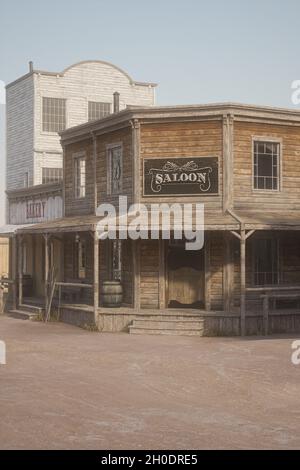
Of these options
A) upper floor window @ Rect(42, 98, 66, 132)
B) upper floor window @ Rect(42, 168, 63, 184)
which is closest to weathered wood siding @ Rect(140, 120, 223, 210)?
upper floor window @ Rect(42, 168, 63, 184)

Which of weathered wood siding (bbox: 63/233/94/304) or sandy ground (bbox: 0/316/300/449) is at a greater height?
weathered wood siding (bbox: 63/233/94/304)

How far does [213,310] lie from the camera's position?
772 inches

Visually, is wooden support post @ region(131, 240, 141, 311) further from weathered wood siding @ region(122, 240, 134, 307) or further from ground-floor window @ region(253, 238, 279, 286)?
ground-floor window @ region(253, 238, 279, 286)

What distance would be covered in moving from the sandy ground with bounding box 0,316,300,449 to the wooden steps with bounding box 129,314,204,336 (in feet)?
3.27

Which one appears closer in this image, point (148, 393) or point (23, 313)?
point (148, 393)

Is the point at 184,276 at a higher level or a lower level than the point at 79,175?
lower

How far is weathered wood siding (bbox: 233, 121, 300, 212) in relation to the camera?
65.5ft

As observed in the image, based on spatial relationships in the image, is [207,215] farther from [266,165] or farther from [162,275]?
[266,165]

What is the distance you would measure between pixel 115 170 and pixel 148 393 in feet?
38.9

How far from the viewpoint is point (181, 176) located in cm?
2011

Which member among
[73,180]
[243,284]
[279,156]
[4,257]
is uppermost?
[279,156]

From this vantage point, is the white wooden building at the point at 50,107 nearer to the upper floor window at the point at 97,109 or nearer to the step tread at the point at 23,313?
the upper floor window at the point at 97,109

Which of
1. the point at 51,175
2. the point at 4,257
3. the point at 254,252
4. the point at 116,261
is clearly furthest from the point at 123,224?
the point at 4,257

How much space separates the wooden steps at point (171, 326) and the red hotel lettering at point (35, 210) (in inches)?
399
